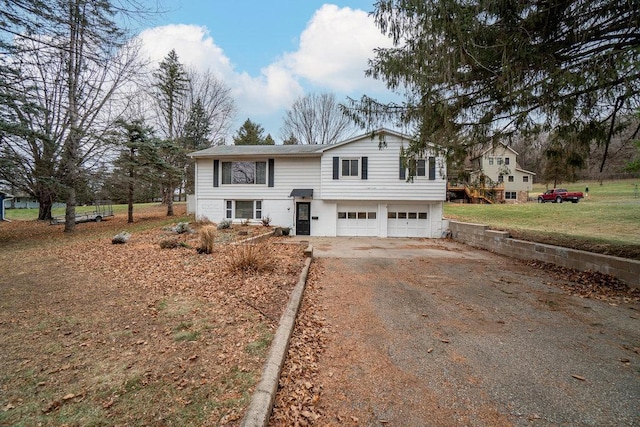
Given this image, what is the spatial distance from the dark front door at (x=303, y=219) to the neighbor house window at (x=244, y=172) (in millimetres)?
2504

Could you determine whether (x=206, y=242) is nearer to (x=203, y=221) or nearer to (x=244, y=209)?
(x=244, y=209)

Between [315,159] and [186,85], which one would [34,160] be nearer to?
[315,159]

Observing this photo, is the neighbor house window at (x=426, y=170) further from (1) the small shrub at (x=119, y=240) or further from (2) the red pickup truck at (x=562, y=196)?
(2) the red pickup truck at (x=562, y=196)

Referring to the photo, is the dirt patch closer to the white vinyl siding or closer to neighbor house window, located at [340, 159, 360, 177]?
the white vinyl siding

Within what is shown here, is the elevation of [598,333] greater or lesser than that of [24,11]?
lesser

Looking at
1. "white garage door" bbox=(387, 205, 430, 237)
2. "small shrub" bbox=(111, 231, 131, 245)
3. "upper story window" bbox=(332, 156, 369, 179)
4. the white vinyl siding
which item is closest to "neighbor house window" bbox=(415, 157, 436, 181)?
the white vinyl siding

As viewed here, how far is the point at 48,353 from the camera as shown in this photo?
2.93m

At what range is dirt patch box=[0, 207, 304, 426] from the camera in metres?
2.20

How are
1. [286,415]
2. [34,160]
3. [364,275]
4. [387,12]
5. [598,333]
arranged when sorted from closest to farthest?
1. [286,415]
2. [598,333]
3. [387,12]
4. [364,275]
5. [34,160]

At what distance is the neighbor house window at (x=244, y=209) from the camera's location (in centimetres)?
1611

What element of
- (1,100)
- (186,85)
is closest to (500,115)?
(1,100)

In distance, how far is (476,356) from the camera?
323 centimetres

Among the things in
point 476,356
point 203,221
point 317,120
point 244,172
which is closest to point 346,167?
point 244,172

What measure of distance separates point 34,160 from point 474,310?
48.0 feet
